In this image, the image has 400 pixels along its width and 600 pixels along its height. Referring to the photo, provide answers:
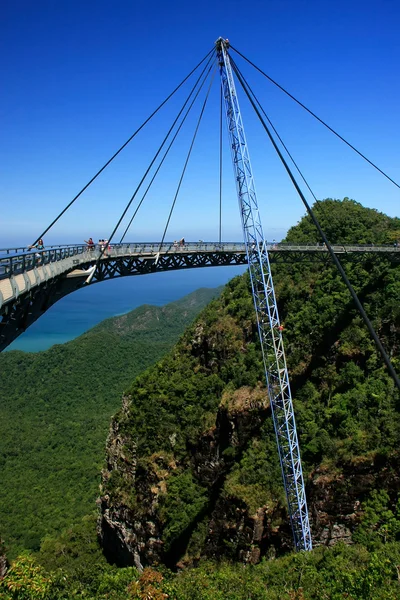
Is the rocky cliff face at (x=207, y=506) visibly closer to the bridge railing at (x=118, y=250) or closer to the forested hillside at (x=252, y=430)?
the forested hillside at (x=252, y=430)

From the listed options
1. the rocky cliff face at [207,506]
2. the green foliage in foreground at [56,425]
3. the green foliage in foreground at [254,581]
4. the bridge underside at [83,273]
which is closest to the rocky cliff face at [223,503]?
the rocky cliff face at [207,506]

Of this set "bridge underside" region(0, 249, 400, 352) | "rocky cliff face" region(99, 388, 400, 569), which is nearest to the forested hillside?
"rocky cliff face" region(99, 388, 400, 569)

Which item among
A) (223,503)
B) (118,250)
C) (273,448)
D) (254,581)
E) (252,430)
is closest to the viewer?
(254,581)

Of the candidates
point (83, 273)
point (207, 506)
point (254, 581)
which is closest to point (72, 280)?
point (83, 273)

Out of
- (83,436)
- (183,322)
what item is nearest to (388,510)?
(83,436)

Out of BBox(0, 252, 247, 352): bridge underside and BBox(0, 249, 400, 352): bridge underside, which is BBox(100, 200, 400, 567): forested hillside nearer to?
BBox(0, 249, 400, 352): bridge underside

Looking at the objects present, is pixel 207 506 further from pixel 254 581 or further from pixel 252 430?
pixel 254 581
